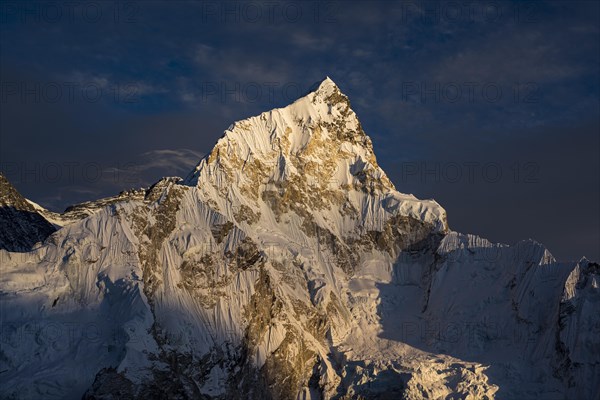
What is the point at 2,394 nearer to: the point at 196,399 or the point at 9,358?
the point at 9,358

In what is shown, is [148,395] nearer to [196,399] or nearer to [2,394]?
[196,399]

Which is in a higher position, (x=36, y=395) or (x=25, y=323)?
(x=25, y=323)

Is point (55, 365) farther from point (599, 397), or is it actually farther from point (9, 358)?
point (599, 397)

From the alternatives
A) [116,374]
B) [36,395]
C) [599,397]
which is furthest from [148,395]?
[599,397]

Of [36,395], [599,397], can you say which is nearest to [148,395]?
[36,395]

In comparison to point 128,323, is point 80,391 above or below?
below

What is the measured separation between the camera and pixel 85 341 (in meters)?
199

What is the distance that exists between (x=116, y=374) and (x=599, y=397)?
85.7 metres

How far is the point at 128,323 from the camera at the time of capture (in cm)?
19875

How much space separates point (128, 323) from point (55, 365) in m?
14.5

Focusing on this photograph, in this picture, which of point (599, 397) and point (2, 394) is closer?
point (2, 394)

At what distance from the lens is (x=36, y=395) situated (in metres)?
190

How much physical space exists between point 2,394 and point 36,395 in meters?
5.63

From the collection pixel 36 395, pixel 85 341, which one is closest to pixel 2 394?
pixel 36 395
